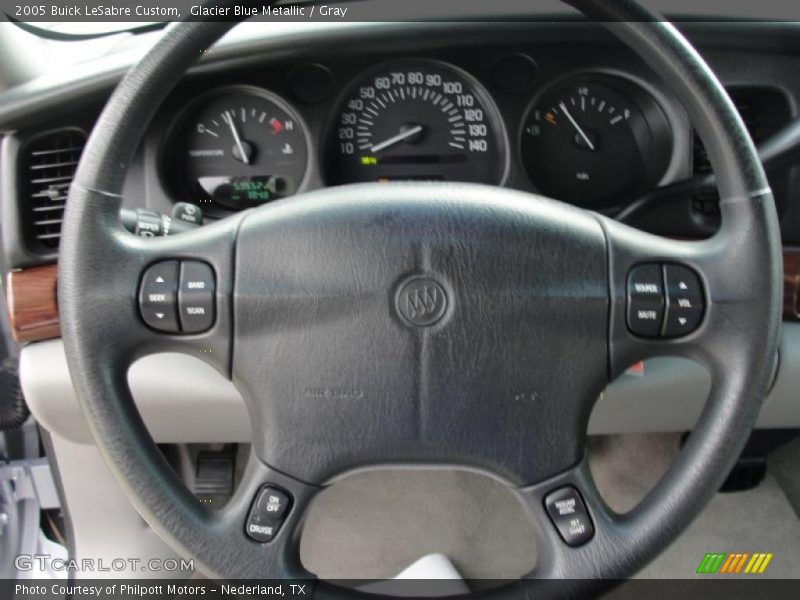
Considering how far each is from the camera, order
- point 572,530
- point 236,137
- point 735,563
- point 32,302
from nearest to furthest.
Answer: point 572,530, point 32,302, point 236,137, point 735,563

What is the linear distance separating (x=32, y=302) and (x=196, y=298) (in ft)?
1.74

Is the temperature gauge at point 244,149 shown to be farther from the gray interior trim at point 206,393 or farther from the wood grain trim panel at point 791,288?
the wood grain trim panel at point 791,288

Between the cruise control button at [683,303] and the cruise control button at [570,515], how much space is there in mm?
196

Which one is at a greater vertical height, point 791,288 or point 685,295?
point 685,295

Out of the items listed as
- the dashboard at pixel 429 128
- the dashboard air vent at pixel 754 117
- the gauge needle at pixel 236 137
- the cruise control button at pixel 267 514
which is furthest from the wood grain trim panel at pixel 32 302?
the dashboard air vent at pixel 754 117

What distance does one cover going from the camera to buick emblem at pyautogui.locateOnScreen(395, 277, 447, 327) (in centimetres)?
79

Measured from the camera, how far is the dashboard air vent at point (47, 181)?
1.22 m

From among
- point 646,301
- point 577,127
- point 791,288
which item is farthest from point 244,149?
point 791,288

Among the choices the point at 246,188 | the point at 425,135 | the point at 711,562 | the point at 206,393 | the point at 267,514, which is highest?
the point at 425,135

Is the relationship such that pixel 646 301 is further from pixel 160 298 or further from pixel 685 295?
pixel 160 298

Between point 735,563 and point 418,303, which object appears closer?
point 418,303

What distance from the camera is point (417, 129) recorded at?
1.33 metres

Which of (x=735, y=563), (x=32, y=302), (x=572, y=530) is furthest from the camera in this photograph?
(x=735, y=563)

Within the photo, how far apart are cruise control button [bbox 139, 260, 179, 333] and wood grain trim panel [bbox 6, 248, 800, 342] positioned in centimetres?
48
